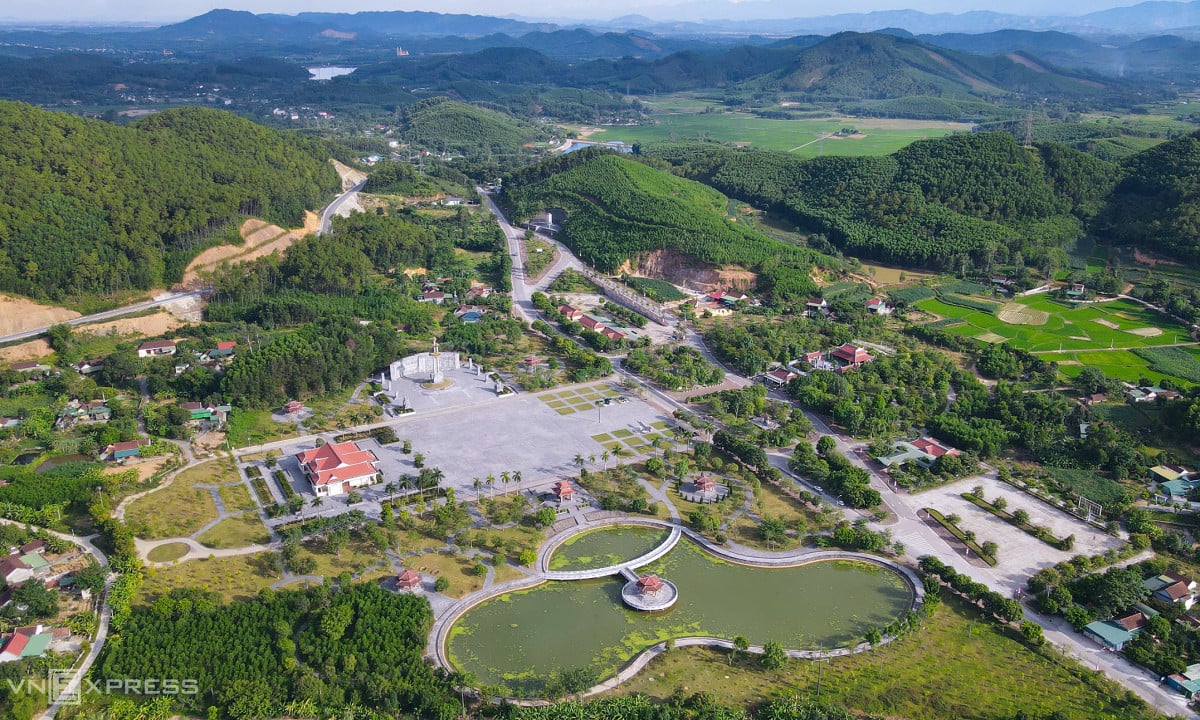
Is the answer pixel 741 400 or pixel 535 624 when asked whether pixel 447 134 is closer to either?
pixel 741 400

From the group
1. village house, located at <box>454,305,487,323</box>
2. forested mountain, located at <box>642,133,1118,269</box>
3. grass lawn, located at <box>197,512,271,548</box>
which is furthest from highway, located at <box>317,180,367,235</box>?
forested mountain, located at <box>642,133,1118,269</box>

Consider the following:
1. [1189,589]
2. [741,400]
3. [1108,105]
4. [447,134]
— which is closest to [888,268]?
[741,400]

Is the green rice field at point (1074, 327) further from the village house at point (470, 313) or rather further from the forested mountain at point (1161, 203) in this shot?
the village house at point (470, 313)

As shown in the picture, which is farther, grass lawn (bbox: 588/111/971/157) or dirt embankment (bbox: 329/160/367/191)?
grass lawn (bbox: 588/111/971/157)

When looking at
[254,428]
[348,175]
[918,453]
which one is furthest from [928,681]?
[348,175]

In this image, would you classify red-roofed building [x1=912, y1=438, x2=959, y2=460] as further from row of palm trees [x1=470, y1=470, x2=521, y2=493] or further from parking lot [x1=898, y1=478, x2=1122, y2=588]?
row of palm trees [x1=470, y1=470, x2=521, y2=493]

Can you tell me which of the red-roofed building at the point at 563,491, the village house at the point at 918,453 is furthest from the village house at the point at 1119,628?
the red-roofed building at the point at 563,491
